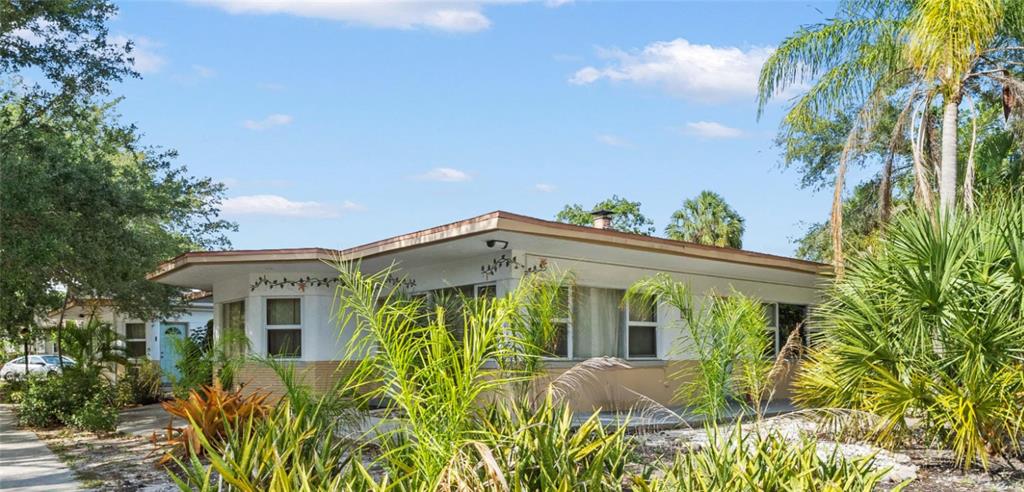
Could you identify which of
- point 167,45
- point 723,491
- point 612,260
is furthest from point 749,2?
point 723,491

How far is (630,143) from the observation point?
20.0 metres

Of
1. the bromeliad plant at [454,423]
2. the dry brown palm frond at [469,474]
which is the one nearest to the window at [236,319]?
the bromeliad plant at [454,423]

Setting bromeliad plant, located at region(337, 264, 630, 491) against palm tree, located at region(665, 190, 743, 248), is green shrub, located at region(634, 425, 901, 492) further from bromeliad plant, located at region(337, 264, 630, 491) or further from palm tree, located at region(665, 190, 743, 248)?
palm tree, located at region(665, 190, 743, 248)

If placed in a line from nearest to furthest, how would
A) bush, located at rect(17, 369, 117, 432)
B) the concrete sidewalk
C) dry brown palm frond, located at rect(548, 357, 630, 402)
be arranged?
dry brown palm frond, located at rect(548, 357, 630, 402)
the concrete sidewalk
bush, located at rect(17, 369, 117, 432)

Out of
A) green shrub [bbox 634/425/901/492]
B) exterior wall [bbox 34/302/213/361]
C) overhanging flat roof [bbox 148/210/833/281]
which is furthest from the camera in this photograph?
exterior wall [bbox 34/302/213/361]

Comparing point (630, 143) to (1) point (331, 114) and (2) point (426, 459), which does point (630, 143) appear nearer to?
(1) point (331, 114)

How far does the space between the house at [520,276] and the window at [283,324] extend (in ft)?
0.06

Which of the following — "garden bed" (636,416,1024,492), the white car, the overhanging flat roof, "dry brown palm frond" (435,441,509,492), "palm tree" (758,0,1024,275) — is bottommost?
the white car

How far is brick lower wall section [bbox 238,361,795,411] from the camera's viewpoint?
45.5 ft

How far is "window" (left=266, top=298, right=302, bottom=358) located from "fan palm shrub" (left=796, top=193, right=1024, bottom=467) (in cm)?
999

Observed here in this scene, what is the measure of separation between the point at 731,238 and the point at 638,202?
53.5 ft

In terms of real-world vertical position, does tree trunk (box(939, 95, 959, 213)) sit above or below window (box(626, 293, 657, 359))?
above

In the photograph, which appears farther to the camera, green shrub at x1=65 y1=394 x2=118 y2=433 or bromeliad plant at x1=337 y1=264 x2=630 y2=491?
green shrub at x1=65 y1=394 x2=118 y2=433

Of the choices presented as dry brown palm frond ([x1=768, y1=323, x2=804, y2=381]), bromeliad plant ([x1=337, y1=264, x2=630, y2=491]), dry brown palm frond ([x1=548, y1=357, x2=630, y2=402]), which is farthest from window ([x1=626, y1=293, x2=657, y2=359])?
bromeliad plant ([x1=337, y1=264, x2=630, y2=491])
